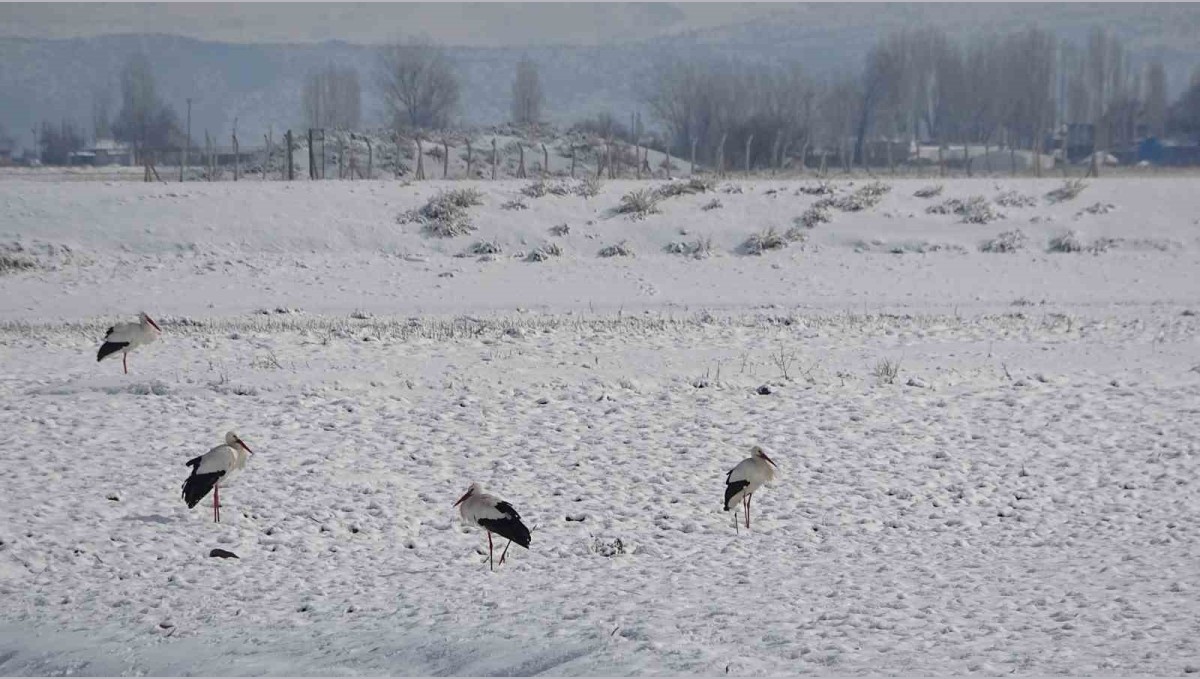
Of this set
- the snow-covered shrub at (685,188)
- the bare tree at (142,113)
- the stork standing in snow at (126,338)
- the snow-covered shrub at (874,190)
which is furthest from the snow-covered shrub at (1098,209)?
the bare tree at (142,113)

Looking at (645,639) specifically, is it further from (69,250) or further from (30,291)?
(69,250)

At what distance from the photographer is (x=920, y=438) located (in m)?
14.1

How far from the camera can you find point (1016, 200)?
36.1 metres

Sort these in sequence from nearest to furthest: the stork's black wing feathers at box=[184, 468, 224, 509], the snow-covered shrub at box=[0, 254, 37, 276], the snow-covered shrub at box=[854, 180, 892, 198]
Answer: the stork's black wing feathers at box=[184, 468, 224, 509], the snow-covered shrub at box=[0, 254, 37, 276], the snow-covered shrub at box=[854, 180, 892, 198]

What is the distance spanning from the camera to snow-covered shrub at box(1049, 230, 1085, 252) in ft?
106

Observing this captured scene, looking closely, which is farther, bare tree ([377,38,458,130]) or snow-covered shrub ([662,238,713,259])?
bare tree ([377,38,458,130])

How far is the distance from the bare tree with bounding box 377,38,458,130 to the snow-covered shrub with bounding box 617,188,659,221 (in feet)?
242

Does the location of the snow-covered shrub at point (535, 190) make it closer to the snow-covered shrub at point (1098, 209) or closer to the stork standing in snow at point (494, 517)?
the snow-covered shrub at point (1098, 209)

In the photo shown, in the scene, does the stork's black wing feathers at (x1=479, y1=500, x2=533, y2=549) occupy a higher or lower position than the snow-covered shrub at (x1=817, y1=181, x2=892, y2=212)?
lower

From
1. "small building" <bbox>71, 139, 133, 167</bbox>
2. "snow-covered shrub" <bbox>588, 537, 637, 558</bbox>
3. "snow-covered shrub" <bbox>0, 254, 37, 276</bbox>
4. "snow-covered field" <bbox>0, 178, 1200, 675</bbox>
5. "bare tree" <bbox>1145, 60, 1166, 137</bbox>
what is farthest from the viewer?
"bare tree" <bbox>1145, 60, 1166, 137</bbox>

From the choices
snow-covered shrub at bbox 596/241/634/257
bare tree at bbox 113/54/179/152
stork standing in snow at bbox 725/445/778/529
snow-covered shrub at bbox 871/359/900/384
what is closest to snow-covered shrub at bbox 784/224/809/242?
snow-covered shrub at bbox 596/241/634/257

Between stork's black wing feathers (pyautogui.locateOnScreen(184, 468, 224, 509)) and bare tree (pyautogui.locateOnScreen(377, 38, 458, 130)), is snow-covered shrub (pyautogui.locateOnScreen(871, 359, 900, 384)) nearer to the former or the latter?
stork's black wing feathers (pyautogui.locateOnScreen(184, 468, 224, 509))

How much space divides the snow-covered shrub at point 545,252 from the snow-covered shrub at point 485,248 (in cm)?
91

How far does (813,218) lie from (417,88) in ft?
265
